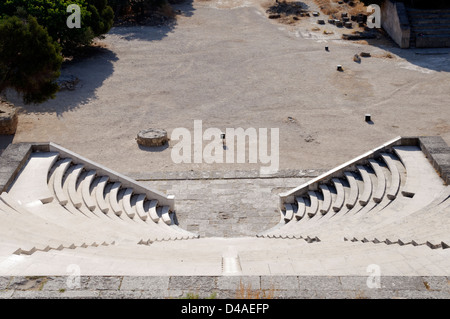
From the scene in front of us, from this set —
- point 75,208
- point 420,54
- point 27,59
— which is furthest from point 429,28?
point 75,208

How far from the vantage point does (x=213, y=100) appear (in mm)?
25594

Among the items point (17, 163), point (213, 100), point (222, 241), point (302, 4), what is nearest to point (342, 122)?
point (213, 100)

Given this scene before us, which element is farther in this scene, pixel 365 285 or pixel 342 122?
pixel 342 122

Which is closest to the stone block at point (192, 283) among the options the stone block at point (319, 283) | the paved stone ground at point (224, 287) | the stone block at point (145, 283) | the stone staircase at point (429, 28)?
the paved stone ground at point (224, 287)

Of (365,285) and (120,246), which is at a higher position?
(365,285)

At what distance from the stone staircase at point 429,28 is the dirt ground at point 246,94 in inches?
33.2

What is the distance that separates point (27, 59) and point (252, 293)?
60.6 feet

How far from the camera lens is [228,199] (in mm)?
17094

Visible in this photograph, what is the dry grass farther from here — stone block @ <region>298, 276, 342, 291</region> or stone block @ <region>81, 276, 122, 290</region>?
stone block @ <region>81, 276, 122, 290</region>

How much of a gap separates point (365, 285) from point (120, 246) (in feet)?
19.6

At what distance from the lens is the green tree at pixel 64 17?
2795 cm

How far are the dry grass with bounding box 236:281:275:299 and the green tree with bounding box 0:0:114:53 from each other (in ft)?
77.3

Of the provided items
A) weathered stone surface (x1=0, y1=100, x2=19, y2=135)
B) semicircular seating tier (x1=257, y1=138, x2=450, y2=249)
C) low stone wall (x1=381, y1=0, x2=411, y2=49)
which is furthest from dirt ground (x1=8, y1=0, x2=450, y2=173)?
semicircular seating tier (x1=257, y1=138, x2=450, y2=249)

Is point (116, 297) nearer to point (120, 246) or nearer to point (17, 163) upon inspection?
point (120, 246)
